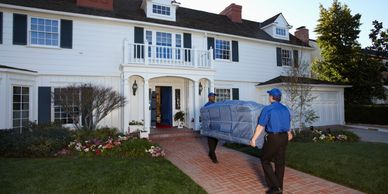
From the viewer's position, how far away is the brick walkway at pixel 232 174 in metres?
5.06

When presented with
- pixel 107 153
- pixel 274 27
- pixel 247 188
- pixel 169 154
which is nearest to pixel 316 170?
pixel 247 188

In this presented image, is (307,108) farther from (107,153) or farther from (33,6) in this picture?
(33,6)

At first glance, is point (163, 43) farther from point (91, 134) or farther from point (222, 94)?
point (91, 134)

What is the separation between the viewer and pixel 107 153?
770 cm

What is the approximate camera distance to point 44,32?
36.2ft

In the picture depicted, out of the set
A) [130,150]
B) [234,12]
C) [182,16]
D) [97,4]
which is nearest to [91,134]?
[130,150]

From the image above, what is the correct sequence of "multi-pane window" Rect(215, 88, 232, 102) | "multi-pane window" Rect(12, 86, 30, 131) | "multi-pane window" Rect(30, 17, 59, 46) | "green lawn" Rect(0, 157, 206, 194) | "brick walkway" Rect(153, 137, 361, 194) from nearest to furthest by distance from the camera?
1. "green lawn" Rect(0, 157, 206, 194)
2. "brick walkway" Rect(153, 137, 361, 194)
3. "multi-pane window" Rect(12, 86, 30, 131)
4. "multi-pane window" Rect(30, 17, 59, 46)
5. "multi-pane window" Rect(215, 88, 232, 102)

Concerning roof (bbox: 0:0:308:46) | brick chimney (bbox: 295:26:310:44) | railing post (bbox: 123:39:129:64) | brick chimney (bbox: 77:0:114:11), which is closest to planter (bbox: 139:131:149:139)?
railing post (bbox: 123:39:129:64)

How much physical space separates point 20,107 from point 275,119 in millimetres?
10095

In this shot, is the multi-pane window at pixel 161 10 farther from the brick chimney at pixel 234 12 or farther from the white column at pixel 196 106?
the brick chimney at pixel 234 12

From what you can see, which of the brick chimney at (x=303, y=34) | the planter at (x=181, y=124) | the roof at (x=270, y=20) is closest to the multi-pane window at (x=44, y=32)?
the planter at (x=181, y=124)

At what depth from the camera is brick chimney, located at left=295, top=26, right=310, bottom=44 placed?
19.5 metres

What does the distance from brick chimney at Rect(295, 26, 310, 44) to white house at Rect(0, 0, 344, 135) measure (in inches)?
141

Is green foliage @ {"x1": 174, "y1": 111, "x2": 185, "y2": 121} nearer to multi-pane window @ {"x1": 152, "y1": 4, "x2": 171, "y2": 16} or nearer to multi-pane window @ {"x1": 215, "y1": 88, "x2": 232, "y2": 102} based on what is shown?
multi-pane window @ {"x1": 215, "y1": 88, "x2": 232, "y2": 102}
